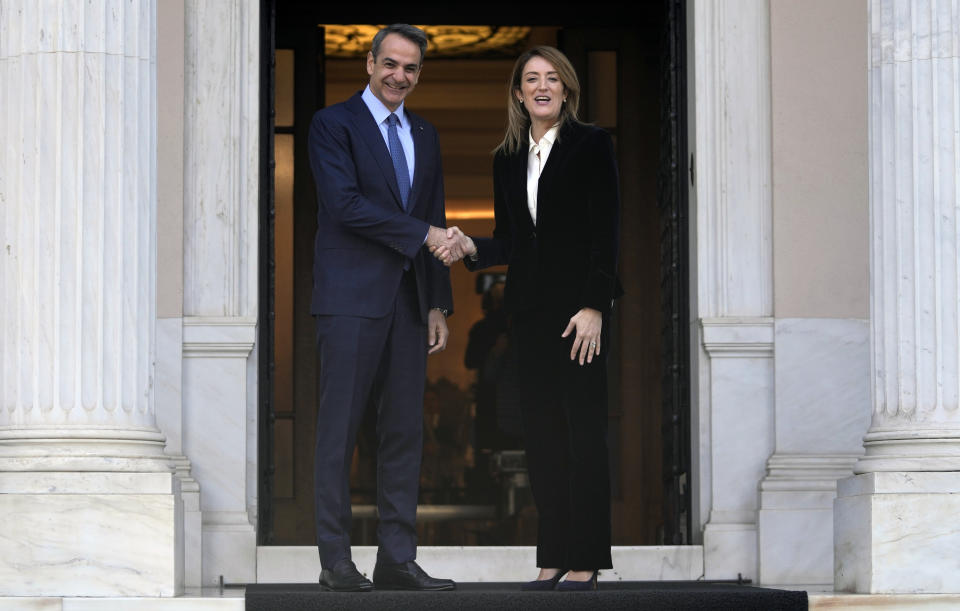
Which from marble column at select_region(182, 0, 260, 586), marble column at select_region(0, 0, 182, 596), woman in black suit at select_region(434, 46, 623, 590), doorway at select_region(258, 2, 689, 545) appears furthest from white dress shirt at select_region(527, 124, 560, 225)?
doorway at select_region(258, 2, 689, 545)

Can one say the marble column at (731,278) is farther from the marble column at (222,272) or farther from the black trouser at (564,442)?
the marble column at (222,272)

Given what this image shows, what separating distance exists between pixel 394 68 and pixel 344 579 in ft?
6.72

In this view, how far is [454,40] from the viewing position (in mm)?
15836

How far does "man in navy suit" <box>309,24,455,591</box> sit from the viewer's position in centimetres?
715

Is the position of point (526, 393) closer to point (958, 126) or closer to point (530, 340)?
point (530, 340)

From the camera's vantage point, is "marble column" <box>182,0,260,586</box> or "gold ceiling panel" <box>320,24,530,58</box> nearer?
"marble column" <box>182,0,260,586</box>

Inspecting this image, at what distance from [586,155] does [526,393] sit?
99 centimetres

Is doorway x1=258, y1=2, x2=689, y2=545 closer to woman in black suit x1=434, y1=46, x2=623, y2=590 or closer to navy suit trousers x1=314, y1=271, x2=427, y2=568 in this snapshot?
navy suit trousers x1=314, y1=271, x2=427, y2=568

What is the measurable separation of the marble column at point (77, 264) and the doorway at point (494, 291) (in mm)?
1822

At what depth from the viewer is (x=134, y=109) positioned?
7.76m

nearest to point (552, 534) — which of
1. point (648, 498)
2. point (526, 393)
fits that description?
point (526, 393)

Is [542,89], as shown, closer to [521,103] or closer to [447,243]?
[521,103]

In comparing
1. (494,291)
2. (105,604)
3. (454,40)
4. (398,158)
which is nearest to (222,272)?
(398,158)

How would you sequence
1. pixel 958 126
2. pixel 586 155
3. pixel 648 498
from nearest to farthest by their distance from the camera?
pixel 586 155, pixel 958 126, pixel 648 498
